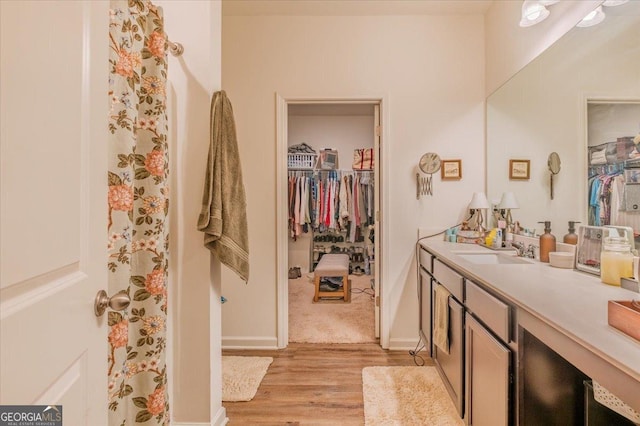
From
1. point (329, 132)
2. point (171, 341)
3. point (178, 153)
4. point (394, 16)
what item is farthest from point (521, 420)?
point (329, 132)

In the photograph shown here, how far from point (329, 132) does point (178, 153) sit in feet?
12.5

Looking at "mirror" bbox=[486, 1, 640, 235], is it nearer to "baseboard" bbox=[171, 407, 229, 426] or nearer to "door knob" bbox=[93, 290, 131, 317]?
"door knob" bbox=[93, 290, 131, 317]

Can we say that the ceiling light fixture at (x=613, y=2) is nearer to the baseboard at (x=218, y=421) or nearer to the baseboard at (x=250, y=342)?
the baseboard at (x=218, y=421)

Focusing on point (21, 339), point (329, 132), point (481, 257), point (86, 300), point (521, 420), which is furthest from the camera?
point (329, 132)

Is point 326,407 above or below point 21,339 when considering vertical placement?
below

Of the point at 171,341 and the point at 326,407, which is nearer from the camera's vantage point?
the point at 171,341

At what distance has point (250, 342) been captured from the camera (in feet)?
8.40

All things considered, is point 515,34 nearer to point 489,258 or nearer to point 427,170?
point 427,170

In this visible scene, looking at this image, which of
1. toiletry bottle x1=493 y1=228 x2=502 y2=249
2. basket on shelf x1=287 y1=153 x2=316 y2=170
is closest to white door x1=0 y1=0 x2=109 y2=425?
toiletry bottle x1=493 y1=228 x2=502 y2=249

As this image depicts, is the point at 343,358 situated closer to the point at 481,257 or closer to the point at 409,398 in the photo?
the point at 409,398

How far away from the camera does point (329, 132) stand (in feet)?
16.6

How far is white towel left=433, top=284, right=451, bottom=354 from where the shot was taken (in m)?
1.72

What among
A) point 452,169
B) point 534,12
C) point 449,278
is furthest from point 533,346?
point 534,12

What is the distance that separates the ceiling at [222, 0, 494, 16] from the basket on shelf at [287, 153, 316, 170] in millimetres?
2460
